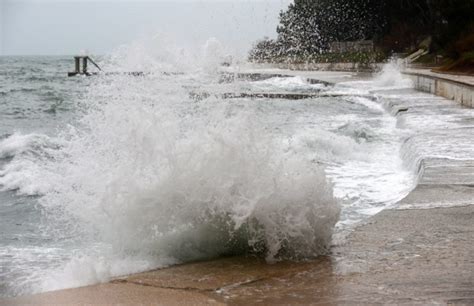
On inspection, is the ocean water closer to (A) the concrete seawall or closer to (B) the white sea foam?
(B) the white sea foam

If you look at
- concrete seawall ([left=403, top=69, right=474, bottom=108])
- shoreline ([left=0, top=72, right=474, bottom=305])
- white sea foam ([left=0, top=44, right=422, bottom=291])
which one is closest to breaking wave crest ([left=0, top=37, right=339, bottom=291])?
white sea foam ([left=0, top=44, right=422, bottom=291])

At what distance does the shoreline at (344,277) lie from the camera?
393 cm

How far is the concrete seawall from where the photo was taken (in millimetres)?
15250

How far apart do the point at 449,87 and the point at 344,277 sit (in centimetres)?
1430

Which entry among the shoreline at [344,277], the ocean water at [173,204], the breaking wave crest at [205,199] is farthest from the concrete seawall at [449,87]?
the breaking wave crest at [205,199]

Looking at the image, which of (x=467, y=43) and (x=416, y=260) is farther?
(x=467, y=43)

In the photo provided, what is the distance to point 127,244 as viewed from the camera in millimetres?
5172

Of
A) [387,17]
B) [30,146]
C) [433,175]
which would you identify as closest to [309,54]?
[387,17]

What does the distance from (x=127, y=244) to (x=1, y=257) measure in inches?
46.5

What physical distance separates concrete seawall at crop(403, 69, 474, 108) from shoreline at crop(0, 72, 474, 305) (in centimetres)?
1036

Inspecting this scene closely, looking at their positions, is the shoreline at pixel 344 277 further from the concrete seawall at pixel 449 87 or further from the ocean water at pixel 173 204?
the concrete seawall at pixel 449 87

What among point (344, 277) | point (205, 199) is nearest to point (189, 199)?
point (205, 199)

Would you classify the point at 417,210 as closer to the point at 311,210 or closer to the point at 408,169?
the point at 311,210

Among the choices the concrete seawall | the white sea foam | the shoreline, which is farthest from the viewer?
the concrete seawall
